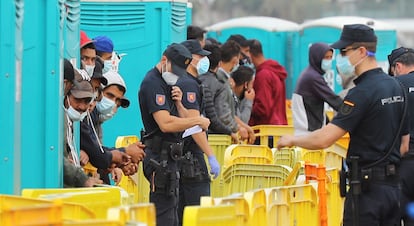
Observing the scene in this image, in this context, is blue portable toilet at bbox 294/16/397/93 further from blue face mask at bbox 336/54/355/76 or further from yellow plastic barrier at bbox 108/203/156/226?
yellow plastic barrier at bbox 108/203/156/226

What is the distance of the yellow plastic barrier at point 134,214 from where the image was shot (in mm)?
6176

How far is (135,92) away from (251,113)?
3.11 metres

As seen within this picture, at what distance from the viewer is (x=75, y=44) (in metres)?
9.15

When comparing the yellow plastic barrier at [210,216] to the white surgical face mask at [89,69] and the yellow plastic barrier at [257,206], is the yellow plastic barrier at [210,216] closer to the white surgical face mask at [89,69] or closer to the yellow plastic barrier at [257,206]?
the yellow plastic barrier at [257,206]

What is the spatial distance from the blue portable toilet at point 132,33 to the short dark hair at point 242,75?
1.69 m

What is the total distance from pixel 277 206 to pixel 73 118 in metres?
1.65

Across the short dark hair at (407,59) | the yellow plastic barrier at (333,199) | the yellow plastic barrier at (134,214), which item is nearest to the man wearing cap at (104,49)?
the yellow plastic barrier at (333,199)

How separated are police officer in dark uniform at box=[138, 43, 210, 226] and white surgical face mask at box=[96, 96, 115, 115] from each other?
12.0 inches

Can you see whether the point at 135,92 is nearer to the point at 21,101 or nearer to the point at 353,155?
the point at 353,155

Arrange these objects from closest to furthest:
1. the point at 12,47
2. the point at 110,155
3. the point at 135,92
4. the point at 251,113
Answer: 1. the point at 12,47
2. the point at 110,155
3. the point at 135,92
4. the point at 251,113

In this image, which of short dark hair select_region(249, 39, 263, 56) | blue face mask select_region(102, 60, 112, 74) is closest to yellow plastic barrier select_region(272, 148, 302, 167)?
blue face mask select_region(102, 60, 112, 74)

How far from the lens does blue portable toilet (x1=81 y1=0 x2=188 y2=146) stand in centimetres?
1370

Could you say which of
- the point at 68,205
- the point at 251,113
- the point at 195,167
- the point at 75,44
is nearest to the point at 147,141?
the point at 195,167

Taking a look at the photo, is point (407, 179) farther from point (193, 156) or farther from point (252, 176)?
point (193, 156)
